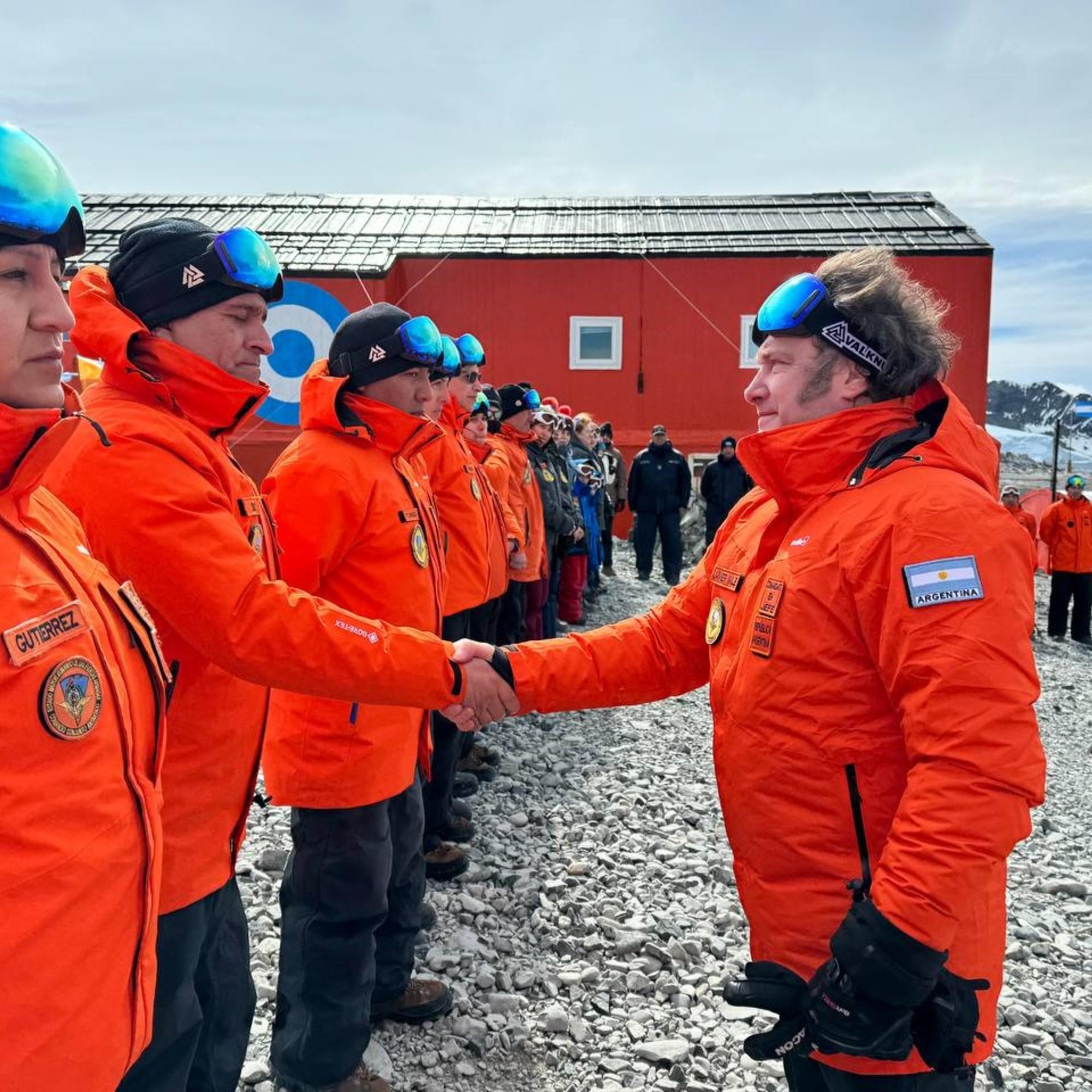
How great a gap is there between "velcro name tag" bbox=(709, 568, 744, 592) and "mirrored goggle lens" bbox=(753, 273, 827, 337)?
2.07 feet

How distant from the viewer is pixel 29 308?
1.46m

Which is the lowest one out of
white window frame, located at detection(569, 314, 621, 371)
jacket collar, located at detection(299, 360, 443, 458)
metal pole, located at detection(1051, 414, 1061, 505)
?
jacket collar, located at detection(299, 360, 443, 458)

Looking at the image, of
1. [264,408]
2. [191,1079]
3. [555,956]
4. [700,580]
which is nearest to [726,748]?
[700,580]

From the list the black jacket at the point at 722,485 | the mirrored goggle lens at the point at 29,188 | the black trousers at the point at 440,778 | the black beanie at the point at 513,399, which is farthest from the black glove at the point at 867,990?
the black jacket at the point at 722,485

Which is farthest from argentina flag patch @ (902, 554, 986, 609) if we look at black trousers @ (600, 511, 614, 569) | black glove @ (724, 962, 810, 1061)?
black trousers @ (600, 511, 614, 569)

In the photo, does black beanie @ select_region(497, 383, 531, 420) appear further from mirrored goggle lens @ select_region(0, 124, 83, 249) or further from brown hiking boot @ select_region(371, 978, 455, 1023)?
mirrored goggle lens @ select_region(0, 124, 83, 249)

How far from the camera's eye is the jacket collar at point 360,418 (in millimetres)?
3363

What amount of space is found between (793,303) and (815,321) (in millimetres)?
74

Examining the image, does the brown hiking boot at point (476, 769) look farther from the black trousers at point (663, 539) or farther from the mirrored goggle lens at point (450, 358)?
the black trousers at point (663, 539)

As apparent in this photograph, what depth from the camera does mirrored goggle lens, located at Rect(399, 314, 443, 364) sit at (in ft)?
11.8

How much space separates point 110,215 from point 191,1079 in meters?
25.4

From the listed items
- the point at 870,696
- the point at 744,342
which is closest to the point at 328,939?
the point at 870,696

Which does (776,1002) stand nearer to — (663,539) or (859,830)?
(859,830)

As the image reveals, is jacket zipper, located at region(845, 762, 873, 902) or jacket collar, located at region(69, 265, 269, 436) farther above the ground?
jacket collar, located at region(69, 265, 269, 436)
